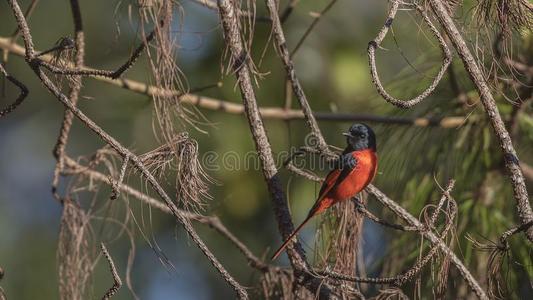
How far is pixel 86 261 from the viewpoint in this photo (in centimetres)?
265

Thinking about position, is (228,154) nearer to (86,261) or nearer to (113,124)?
(113,124)

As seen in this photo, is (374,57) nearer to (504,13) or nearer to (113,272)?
(504,13)

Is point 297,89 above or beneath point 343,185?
above

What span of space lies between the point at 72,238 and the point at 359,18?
3614mm

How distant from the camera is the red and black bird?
8.43 ft

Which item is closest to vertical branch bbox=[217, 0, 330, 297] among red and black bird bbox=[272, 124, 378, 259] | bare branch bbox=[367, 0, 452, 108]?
red and black bird bbox=[272, 124, 378, 259]

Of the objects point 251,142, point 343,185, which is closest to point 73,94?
point 343,185

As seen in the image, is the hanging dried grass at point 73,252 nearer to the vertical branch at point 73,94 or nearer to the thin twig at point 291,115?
the vertical branch at point 73,94

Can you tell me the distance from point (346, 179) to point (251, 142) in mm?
2707

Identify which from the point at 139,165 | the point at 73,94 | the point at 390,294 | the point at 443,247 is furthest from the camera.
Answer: the point at 73,94

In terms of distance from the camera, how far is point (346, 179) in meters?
2.54

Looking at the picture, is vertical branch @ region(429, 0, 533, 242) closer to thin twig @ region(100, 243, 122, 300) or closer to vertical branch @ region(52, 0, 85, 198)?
thin twig @ region(100, 243, 122, 300)

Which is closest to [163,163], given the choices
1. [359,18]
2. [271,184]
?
[271,184]

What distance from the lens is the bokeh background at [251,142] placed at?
3043 mm
